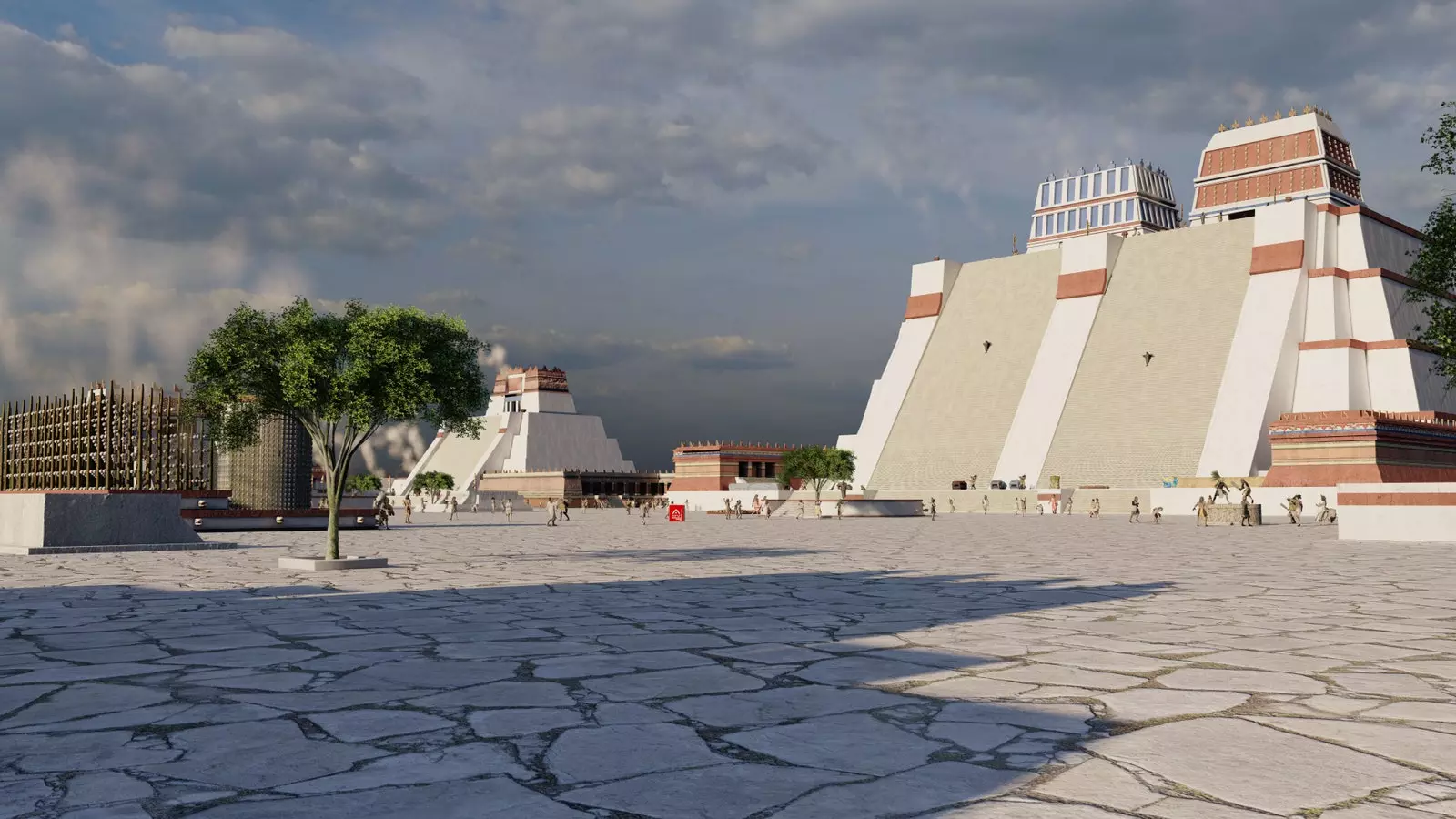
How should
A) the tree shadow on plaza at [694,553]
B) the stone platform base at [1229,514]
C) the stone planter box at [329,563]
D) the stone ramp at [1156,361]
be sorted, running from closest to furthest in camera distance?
the stone planter box at [329,563] → the tree shadow on plaza at [694,553] → the stone platform base at [1229,514] → the stone ramp at [1156,361]

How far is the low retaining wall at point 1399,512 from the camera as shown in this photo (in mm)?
21766

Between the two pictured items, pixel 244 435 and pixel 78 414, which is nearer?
pixel 244 435

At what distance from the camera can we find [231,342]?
610 inches

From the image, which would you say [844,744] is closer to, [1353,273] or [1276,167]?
[1353,273]

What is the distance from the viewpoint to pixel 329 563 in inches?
599

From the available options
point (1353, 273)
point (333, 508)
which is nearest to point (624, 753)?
point (333, 508)

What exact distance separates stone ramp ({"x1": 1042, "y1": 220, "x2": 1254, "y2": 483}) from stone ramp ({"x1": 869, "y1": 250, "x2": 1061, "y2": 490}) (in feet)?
12.8

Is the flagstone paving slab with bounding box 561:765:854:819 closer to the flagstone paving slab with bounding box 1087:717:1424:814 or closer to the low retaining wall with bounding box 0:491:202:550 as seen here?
the flagstone paving slab with bounding box 1087:717:1424:814

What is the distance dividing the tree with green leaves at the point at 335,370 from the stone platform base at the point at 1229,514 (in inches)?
938

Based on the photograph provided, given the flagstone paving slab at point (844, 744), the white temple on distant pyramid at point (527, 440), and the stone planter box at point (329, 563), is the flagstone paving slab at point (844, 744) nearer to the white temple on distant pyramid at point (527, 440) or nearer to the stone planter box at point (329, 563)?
the stone planter box at point (329, 563)

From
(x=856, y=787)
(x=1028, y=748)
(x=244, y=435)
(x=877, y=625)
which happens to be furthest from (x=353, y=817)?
(x=244, y=435)

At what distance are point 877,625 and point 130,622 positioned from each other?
19.4ft

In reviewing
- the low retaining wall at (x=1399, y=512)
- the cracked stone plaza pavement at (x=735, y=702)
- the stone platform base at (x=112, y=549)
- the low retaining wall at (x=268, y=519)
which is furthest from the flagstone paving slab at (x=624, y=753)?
the low retaining wall at (x=268, y=519)

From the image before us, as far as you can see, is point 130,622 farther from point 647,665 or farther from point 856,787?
point 856,787
